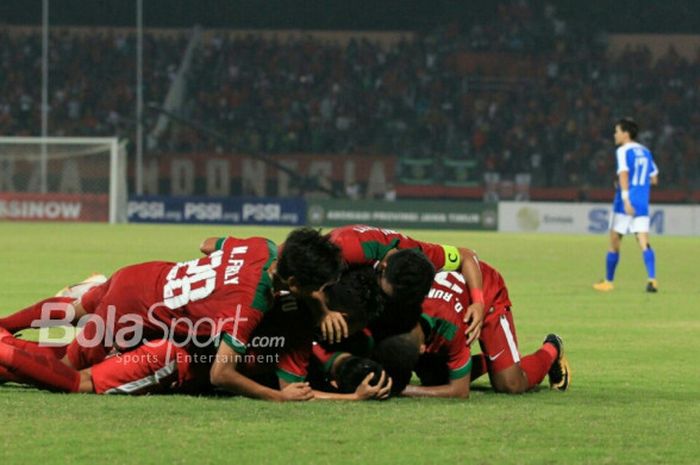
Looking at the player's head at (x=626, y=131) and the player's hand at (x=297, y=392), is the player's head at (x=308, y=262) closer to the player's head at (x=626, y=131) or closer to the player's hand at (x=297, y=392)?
the player's hand at (x=297, y=392)

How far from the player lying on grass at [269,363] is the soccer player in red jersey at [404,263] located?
15 cm

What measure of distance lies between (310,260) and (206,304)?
758mm

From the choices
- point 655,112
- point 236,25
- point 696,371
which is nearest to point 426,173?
point 655,112

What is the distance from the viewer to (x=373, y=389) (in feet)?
24.0

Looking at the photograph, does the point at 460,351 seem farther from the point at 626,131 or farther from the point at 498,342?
the point at 626,131

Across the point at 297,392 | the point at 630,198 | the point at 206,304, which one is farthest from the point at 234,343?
the point at 630,198

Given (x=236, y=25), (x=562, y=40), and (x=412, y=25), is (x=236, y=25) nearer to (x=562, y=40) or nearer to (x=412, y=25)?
(x=412, y=25)

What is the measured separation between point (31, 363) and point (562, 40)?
3777 cm

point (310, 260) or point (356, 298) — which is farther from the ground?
point (310, 260)

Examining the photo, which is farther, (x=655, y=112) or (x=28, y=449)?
(x=655, y=112)

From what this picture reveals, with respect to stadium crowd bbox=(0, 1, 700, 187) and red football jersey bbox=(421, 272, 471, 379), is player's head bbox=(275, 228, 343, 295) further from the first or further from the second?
stadium crowd bbox=(0, 1, 700, 187)

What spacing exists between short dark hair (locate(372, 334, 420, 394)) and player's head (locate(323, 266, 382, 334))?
0.31 m

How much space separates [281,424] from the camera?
6508 mm

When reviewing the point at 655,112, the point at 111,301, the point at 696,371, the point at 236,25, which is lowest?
the point at 696,371
